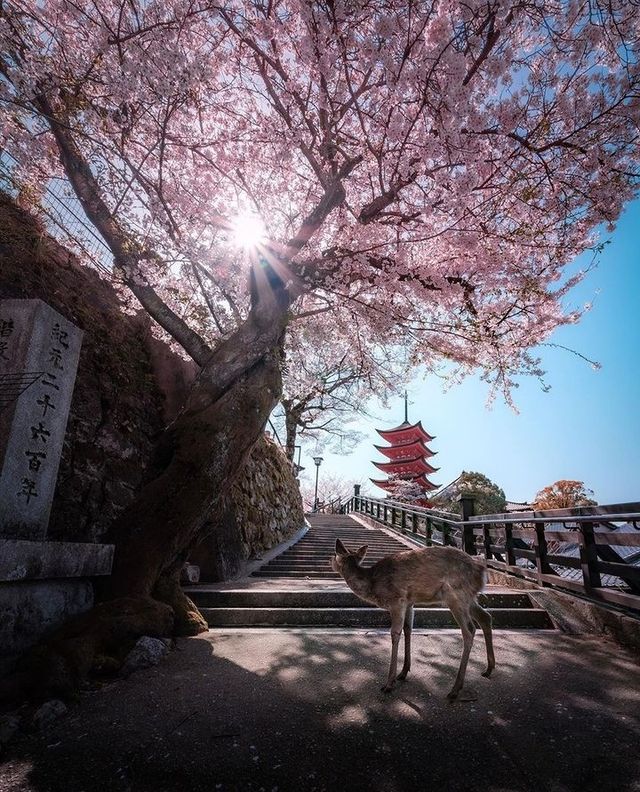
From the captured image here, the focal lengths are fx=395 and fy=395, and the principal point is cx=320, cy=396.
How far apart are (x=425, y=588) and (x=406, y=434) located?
3294cm

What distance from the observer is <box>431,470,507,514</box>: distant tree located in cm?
2983

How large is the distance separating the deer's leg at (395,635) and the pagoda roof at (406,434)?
106 feet

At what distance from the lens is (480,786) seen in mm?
2197

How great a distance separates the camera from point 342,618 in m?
5.84

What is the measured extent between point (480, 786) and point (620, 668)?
3.04 metres

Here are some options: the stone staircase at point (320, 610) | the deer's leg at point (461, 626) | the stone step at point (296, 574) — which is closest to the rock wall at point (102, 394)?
the stone step at point (296, 574)

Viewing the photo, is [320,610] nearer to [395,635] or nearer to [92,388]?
[395,635]

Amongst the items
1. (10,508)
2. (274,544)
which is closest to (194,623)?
(10,508)

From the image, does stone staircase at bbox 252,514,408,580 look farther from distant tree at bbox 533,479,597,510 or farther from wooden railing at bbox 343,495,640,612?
distant tree at bbox 533,479,597,510

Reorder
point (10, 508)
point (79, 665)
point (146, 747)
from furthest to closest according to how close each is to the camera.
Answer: point (10, 508) → point (79, 665) → point (146, 747)

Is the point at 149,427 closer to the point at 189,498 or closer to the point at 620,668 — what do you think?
the point at 189,498

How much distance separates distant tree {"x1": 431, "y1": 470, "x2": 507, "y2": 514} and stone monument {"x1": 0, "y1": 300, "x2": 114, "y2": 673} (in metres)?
28.1

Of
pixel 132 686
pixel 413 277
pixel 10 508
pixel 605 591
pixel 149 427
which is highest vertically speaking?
pixel 413 277

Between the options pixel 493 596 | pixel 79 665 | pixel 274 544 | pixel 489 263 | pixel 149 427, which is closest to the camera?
pixel 79 665
